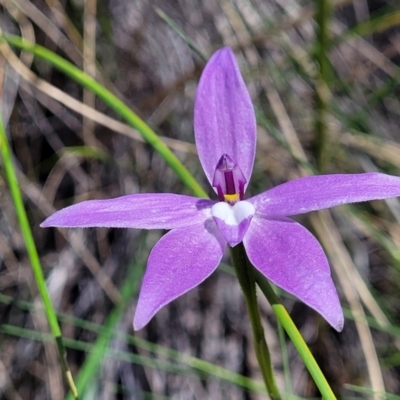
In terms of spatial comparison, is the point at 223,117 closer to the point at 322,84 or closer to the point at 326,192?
the point at 326,192

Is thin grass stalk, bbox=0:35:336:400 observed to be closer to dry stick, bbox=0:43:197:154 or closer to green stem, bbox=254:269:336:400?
green stem, bbox=254:269:336:400

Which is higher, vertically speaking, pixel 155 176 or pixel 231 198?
pixel 231 198

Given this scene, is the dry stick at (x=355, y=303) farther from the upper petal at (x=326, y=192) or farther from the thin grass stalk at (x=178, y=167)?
the upper petal at (x=326, y=192)

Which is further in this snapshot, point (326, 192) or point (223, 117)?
point (223, 117)

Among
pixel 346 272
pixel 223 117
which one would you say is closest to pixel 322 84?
pixel 346 272

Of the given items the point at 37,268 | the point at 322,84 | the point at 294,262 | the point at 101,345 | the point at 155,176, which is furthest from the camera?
the point at 155,176

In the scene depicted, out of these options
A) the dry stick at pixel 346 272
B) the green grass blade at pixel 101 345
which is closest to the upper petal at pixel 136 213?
the green grass blade at pixel 101 345

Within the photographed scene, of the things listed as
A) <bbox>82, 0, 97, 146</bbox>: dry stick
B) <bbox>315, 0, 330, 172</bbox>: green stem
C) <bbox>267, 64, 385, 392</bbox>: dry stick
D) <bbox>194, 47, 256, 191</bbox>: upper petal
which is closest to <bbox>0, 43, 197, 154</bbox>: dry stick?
<bbox>82, 0, 97, 146</bbox>: dry stick
